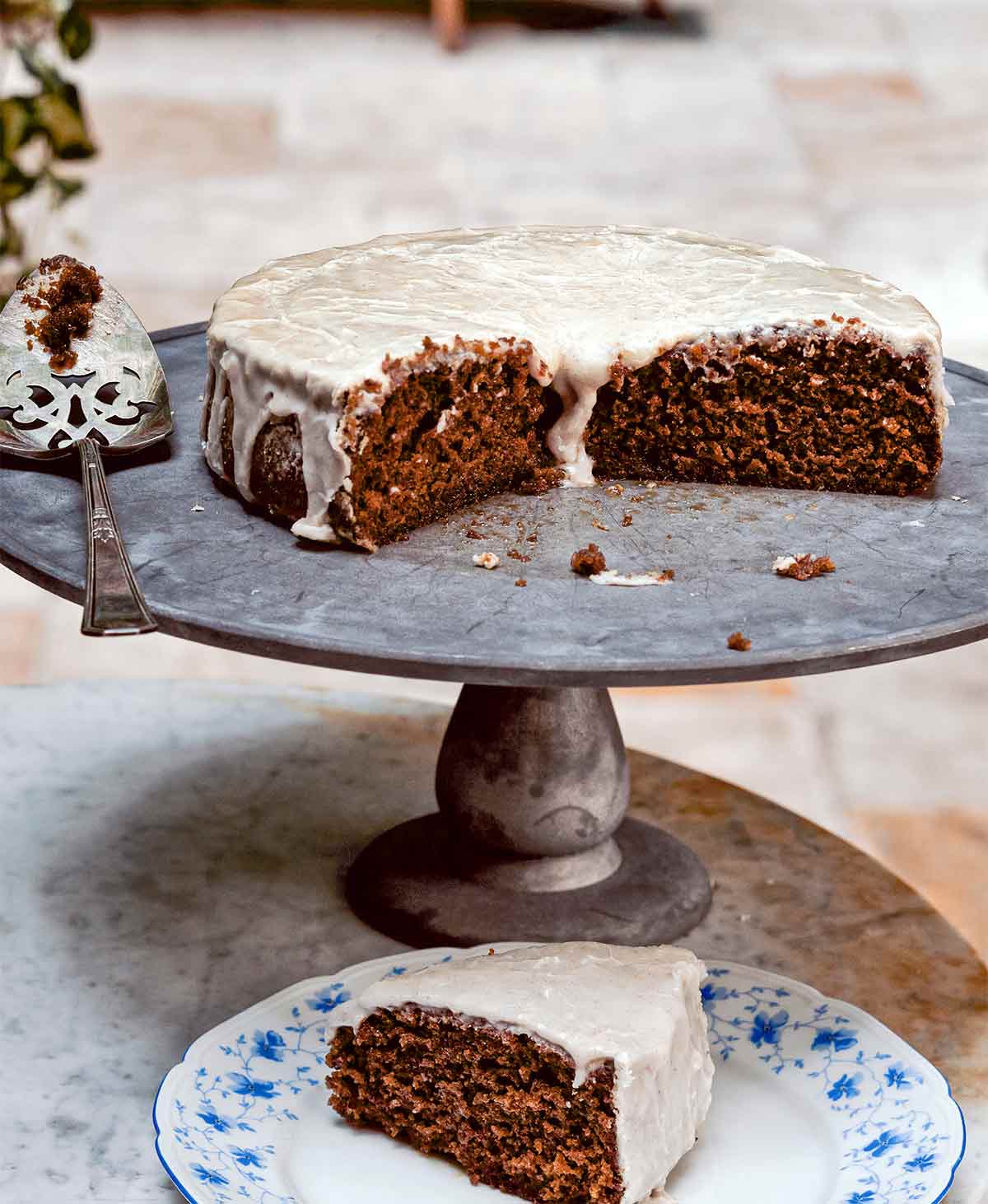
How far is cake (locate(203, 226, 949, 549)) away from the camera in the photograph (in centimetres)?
159

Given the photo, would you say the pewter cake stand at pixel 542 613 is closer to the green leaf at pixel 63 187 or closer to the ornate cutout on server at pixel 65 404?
the ornate cutout on server at pixel 65 404

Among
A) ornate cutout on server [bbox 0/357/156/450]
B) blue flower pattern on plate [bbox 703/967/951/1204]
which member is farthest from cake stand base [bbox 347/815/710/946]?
ornate cutout on server [bbox 0/357/156/450]

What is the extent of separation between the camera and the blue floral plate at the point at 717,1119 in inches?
57.0

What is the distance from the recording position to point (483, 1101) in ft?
4.83

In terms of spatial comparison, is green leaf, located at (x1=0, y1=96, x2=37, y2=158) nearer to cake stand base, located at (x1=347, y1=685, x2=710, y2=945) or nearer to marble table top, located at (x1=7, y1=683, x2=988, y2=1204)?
marble table top, located at (x1=7, y1=683, x2=988, y2=1204)

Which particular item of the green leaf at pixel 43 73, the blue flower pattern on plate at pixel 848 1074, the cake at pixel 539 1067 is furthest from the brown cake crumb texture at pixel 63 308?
the green leaf at pixel 43 73

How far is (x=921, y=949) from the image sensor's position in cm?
185

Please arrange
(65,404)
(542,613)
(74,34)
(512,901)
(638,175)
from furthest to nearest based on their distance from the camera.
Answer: (638,175) → (74,34) → (512,901) → (65,404) → (542,613)

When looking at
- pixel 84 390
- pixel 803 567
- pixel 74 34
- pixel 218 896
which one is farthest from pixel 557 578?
pixel 74 34

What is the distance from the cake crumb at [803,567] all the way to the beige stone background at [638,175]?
1.42 m

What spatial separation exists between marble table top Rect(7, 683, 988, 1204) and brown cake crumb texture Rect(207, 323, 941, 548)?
477mm

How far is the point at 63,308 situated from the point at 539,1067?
2.69ft

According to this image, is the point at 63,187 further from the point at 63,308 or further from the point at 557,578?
the point at 557,578

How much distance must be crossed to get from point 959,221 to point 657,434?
161 inches
